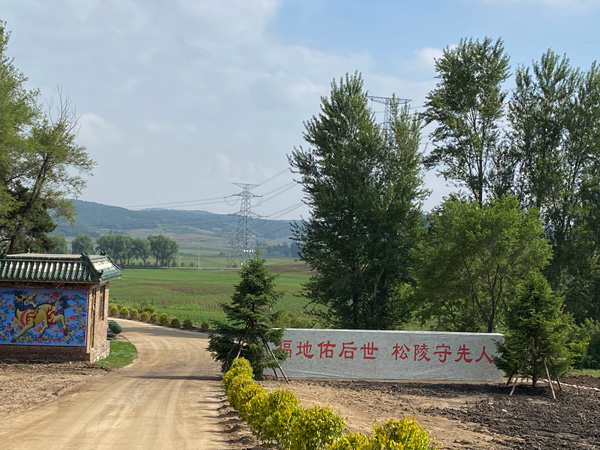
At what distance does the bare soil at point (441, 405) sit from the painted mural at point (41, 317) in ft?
3.69

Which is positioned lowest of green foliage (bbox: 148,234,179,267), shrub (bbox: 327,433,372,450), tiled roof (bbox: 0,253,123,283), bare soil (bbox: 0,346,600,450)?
bare soil (bbox: 0,346,600,450)

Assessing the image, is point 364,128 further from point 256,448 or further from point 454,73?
point 256,448

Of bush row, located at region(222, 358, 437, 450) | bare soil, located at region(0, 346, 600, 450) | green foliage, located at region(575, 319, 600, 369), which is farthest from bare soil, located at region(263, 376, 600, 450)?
green foliage, located at region(575, 319, 600, 369)

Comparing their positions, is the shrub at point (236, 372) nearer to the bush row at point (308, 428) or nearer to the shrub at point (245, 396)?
the shrub at point (245, 396)

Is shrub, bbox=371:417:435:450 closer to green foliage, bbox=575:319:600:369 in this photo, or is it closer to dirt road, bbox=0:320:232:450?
dirt road, bbox=0:320:232:450

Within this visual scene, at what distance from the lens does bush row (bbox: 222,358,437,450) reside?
7.64 meters

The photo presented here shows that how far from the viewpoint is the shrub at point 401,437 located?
750 centimetres

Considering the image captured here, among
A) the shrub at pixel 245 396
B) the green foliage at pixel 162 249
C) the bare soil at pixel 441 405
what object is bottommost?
the bare soil at pixel 441 405

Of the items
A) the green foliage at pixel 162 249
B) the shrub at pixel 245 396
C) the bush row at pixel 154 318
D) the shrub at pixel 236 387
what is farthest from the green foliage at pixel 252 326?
the green foliage at pixel 162 249

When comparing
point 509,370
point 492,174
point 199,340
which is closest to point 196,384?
point 509,370

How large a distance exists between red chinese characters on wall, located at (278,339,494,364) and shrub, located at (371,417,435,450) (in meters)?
14.7

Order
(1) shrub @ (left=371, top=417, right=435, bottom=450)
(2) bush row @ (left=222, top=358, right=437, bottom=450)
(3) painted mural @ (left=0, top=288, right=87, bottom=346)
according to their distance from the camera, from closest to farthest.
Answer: (1) shrub @ (left=371, top=417, right=435, bottom=450), (2) bush row @ (left=222, top=358, right=437, bottom=450), (3) painted mural @ (left=0, top=288, right=87, bottom=346)

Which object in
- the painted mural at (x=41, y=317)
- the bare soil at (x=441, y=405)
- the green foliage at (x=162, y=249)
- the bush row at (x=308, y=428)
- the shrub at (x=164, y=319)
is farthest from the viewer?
the green foliage at (x=162, y=249)

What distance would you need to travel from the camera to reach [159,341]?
119 ft
